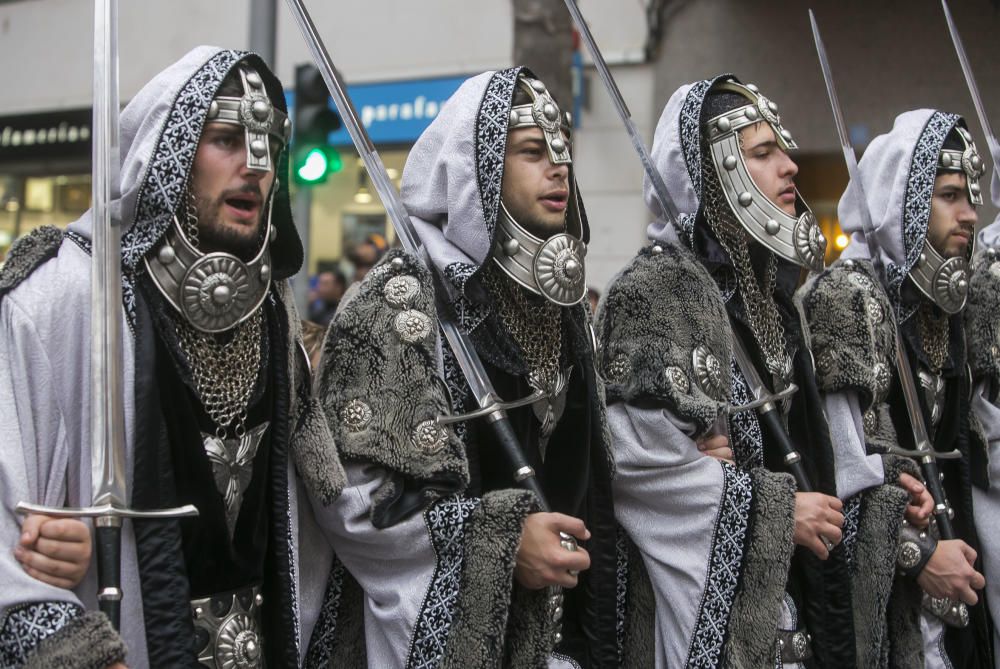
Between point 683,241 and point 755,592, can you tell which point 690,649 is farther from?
point 683,241

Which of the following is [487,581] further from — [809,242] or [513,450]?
[809,242]

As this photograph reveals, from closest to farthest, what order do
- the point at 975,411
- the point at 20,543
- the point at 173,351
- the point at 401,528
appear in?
1. the point at 20,543
2. the point at 173,351
3. the point at 401,528
4. the point at 975,411

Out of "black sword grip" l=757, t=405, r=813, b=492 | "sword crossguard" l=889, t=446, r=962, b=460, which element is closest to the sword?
"black sword grip" l=757, t=405, r=813, b=492

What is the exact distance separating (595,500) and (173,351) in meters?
1.23

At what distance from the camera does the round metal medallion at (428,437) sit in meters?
2.84

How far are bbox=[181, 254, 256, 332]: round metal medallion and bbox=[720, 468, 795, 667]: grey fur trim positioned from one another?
60.0 inches

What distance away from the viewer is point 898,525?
3744 mm

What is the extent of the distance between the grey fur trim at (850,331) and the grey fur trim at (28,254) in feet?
7.80

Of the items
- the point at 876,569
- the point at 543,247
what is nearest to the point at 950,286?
the point at 876,569

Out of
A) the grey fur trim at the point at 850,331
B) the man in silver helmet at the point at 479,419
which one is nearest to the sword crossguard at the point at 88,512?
the man in silver helmet at the point at 479,419

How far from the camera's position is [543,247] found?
3.08 meters

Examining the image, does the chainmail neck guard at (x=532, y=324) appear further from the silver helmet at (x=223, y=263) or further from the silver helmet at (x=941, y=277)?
the silver helmet at (x=941, y=277)

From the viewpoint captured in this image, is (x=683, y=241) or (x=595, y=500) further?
(x=683, y=241)

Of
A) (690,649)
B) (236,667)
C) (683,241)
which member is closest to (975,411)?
(683,241)
